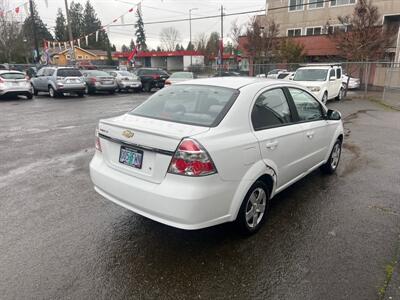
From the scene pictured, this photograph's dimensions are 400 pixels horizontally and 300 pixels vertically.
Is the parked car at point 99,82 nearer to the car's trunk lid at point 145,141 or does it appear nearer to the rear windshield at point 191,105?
the rear windshield at point 191,105

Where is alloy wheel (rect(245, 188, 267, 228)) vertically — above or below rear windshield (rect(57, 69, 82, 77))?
below

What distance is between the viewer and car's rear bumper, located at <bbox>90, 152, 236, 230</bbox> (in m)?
2.74

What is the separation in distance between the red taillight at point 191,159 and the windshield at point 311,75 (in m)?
13.5

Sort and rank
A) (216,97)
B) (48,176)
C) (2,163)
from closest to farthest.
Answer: (216,97), (48,176), (2,163)

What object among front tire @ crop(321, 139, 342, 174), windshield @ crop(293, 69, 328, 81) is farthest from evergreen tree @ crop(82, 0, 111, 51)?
front tire @ crop(321, 139, 342, 174)

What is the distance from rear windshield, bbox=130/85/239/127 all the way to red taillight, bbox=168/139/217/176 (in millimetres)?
399

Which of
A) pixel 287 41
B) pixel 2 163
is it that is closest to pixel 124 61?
pixel 287 41

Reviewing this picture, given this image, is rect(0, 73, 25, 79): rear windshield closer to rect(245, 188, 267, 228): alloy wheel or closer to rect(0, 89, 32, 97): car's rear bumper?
rect(0, 89, 32, 97): car's rear bumper

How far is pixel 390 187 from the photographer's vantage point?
4.82 m

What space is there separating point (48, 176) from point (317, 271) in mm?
4364

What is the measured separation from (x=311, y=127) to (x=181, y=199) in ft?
7.81

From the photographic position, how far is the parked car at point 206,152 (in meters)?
2.77

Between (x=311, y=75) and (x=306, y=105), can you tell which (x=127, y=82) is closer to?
(x=311, y=75)

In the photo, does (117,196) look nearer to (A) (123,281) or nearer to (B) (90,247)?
(B) (90,247)
